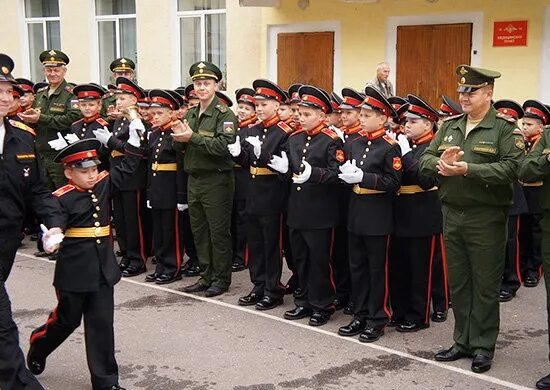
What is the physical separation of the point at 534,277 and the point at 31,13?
48.0 feet

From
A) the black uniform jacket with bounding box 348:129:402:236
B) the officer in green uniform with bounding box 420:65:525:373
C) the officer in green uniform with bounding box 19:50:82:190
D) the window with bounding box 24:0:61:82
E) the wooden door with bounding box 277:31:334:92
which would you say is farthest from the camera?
the window with bounding box 24:0:61:82

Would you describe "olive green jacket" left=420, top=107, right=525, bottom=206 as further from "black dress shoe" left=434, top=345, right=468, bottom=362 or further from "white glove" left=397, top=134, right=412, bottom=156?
"black dress shoe" left=434, top=345, right=468, bottom=362

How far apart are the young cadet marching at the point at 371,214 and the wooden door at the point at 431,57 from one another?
5441mm

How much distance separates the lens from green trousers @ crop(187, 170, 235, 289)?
7.17 m

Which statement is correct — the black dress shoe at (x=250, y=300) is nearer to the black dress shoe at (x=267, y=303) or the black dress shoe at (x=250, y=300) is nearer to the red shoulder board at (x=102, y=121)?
the black dress shoe at (x=267, y=303)

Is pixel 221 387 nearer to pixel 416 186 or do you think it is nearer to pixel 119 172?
pixel 416 186

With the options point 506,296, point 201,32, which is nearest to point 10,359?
point 506,296

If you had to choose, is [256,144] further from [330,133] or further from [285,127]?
[330,133]

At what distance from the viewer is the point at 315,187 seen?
627 cm

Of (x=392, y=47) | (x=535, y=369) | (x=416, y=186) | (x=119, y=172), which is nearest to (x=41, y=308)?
(x=119, y=172)

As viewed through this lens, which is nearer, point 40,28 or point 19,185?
point 19,185

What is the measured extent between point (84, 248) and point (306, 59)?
8.66m

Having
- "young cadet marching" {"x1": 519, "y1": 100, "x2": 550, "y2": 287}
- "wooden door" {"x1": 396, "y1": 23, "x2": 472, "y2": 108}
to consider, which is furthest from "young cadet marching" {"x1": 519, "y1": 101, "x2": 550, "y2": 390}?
"wooden door" {"x1": 396, "y1": 23, "x2": 472, "y2": 108}

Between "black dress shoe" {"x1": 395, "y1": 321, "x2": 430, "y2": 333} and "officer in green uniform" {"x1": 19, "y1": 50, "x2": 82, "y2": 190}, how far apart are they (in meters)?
4.81
